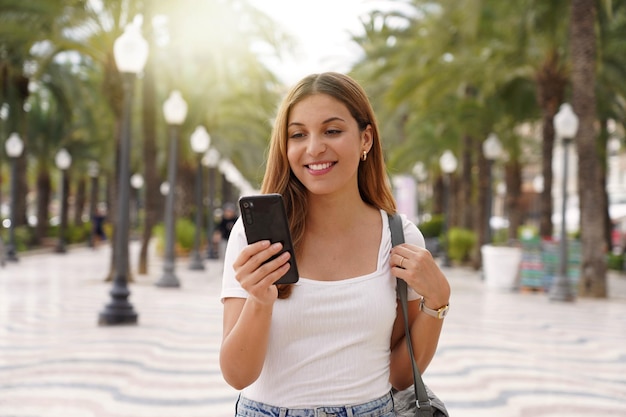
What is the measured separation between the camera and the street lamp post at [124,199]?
883cm

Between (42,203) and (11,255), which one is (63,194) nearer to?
(42,203)

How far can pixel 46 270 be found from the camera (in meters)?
17.9

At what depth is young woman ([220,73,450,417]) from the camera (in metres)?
1.79

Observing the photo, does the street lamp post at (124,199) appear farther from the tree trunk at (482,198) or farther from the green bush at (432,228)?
the green bush at (432,228)

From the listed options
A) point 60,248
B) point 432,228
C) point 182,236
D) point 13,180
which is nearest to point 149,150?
point 13,180

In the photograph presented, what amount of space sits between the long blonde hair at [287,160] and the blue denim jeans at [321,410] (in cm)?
43

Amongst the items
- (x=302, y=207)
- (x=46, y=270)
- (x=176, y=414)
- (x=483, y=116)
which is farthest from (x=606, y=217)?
(x=302, y=207)

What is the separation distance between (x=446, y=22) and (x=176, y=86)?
7149 mm

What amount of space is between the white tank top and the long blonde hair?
0.18 m

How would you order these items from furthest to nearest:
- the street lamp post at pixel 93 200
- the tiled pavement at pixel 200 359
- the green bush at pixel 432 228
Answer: the street lamp post at pixel 93 200 → the green bush at pixel 432 228 → the tiled pavement at pixel 200 359

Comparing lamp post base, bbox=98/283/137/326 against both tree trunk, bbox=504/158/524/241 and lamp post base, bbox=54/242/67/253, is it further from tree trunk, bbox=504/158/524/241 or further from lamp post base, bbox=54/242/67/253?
lamp post base, bbox=54/242/67/253

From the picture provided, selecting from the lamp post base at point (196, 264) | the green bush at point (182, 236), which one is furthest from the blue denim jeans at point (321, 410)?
the green bush at point (182, 236)

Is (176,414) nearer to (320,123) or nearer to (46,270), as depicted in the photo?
(320,123)

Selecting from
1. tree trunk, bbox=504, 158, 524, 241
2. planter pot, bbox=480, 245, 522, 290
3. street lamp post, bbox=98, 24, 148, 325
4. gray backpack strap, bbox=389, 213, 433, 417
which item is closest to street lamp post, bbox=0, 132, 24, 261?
street lamp post, bbox=98, 24, 148, 325
